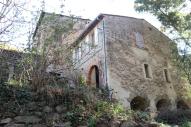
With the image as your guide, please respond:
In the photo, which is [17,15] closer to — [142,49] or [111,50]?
[111,50]

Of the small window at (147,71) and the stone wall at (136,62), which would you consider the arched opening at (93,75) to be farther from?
the small window at (147,71)

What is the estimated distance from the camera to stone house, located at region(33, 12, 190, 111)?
15992mm

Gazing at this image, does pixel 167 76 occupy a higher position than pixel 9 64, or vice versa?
pixel 167 76

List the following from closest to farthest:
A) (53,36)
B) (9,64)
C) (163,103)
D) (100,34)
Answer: (9,64) < (53,36) < (100,34) < (163,103)

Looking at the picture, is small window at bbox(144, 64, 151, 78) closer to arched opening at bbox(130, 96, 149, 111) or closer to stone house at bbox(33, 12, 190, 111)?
stone house at bbox(33, 12, 190, 111)

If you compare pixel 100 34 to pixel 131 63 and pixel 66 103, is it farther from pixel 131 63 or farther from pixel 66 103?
pixel 66 103

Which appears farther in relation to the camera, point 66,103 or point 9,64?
point 9,64

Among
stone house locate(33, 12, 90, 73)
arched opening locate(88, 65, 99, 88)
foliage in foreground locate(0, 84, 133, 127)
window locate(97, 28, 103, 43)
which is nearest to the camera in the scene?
foliage in foreground locate(0, 84, 133, 127)

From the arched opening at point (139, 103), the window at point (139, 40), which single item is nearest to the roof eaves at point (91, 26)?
the window at point (139, 40)

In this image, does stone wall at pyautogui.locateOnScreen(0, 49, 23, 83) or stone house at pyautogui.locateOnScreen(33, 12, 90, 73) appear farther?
stone house at pyautogui.locateOnScreen(33, 12, 90, 73)

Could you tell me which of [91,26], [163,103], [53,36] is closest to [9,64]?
[53,36]

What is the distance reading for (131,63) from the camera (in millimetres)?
16984

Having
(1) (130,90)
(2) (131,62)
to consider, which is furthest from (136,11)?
(1) (130,90)

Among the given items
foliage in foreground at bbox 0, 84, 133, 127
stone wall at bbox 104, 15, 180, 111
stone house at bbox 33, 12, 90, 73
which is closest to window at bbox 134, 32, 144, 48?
stone wall at bbox 104, 15, 180, 111
